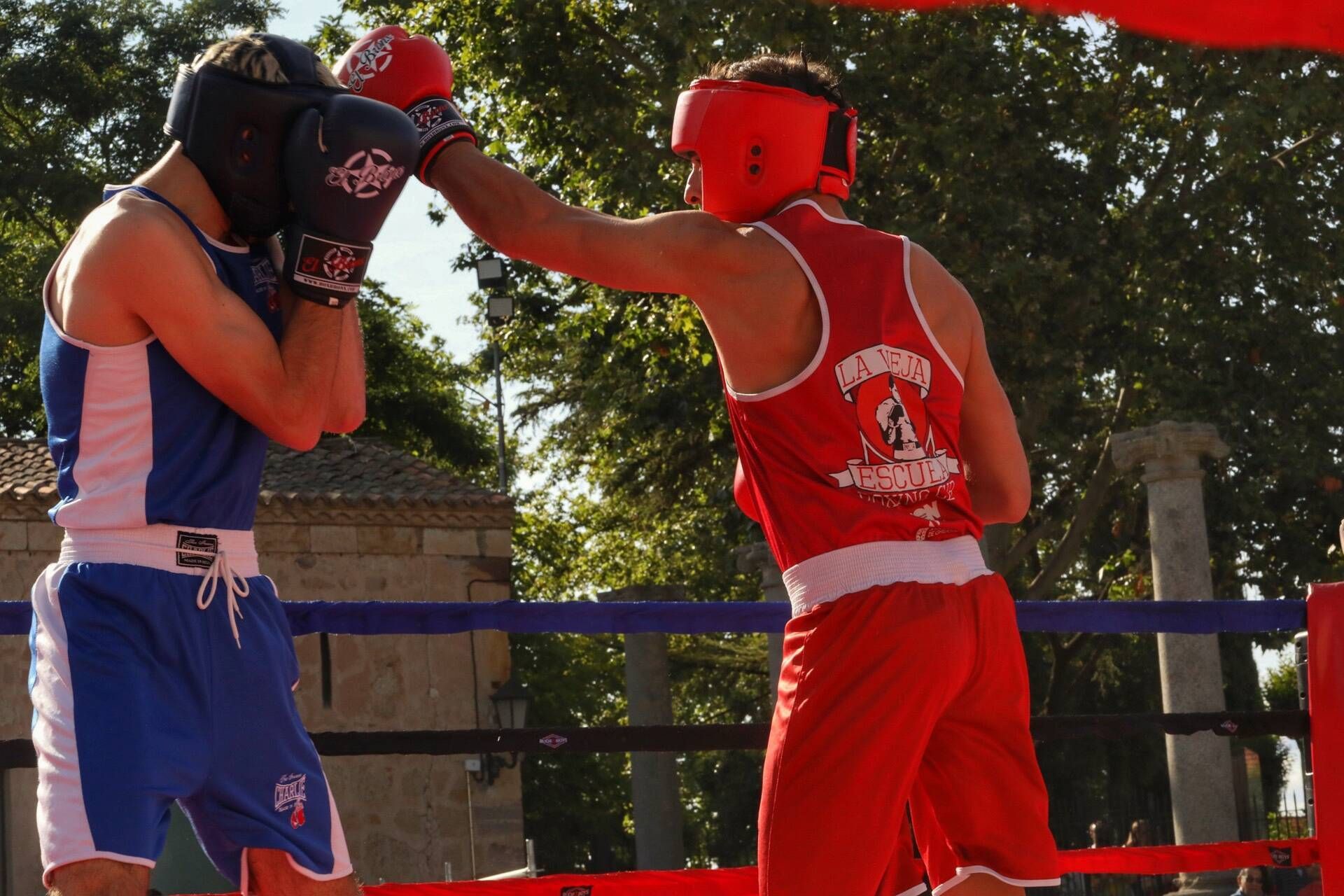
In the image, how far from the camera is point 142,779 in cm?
220

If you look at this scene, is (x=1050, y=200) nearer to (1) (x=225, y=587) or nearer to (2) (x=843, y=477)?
(2) (x=843, y=477)

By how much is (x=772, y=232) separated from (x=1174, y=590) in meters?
10.6

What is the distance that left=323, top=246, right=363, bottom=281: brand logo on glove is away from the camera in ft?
7.91

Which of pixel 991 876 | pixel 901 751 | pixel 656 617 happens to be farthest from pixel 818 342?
pixel 656 617

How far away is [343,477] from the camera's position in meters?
15.4

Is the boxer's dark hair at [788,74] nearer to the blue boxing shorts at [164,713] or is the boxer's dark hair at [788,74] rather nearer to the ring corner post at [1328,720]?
the blue boxing shorts at [164,713]

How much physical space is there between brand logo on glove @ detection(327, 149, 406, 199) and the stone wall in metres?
12.2

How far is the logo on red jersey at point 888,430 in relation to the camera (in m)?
2.68

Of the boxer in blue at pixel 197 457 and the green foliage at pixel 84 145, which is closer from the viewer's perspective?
the boxer in blue at pixel 197 457

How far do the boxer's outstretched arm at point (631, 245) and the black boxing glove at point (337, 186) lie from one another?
1.29ft

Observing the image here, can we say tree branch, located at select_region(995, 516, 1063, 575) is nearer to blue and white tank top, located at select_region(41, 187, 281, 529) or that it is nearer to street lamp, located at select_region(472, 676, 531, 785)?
street lamp, located at select_region(472, 676, 531, 785)

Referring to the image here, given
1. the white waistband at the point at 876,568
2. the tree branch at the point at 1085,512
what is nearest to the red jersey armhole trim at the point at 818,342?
the white waistband at the point at 876,568

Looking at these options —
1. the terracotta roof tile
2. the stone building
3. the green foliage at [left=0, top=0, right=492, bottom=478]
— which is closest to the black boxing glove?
the terracotta roof tile

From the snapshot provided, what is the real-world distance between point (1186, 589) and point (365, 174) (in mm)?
11003
